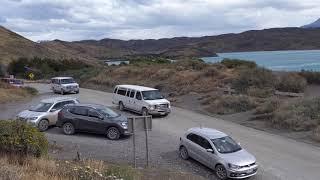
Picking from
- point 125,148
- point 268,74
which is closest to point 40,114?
point 125,148

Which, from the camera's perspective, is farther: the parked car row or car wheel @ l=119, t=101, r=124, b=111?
car wheel @ l=119, t=101, r=124, b=111

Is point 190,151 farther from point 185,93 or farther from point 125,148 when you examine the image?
point 185,93

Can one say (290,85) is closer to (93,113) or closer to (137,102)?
(137,102)

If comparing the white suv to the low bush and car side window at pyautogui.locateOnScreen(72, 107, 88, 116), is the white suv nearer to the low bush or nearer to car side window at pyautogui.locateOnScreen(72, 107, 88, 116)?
car side window at pyautogui.locateOnScreen(72, 107, 88, 116)

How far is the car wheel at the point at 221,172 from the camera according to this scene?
17.9m

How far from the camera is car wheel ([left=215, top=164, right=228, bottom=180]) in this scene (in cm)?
1790

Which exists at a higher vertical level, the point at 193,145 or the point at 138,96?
the point at 138,96

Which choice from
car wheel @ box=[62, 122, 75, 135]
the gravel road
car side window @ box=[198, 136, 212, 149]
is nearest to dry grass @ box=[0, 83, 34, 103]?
the gravel road

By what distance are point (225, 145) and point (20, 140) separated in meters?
7.52

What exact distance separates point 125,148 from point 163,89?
28413 millimetres

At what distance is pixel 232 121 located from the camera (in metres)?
31.3

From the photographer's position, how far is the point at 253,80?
143 ft

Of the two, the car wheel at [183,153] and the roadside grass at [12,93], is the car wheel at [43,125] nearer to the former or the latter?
the car wheel at [183,153]

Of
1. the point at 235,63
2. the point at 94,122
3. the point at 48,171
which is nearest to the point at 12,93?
the point at 94,122
